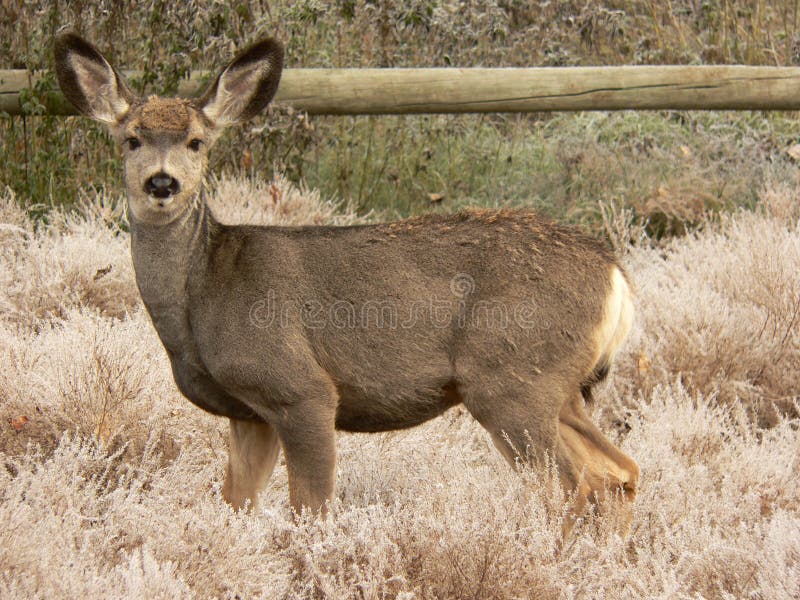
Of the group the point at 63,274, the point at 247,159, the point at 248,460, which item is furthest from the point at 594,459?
the point at 247,159

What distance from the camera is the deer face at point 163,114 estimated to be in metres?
3.91

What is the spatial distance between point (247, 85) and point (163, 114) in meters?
0.45

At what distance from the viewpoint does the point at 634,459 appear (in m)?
4.53

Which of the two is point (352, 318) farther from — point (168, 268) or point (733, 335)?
point (733, 335)

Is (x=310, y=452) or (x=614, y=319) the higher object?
(x=614, y=319)

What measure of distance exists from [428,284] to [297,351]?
54 centimetres

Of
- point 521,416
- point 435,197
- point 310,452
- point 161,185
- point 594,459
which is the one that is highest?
point 161,185

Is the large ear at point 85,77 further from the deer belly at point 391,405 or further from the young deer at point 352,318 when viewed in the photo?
the deer belly at point 391,405

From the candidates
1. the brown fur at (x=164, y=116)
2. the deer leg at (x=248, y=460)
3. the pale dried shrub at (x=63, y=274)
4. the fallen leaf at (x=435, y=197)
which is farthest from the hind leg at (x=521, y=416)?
the fallen leaf at (x=435, y=197)

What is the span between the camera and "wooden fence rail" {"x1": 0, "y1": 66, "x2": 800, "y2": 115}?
→ 801 centimetres

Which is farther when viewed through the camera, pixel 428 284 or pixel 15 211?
pixel 15 211

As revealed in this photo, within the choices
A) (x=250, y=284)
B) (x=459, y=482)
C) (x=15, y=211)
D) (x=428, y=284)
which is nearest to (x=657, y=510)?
(x=459, y=482)

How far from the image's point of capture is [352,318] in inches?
158

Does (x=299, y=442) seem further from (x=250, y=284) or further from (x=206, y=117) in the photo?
(x=206, y=117)
